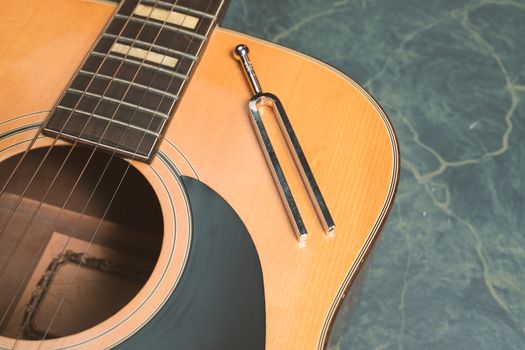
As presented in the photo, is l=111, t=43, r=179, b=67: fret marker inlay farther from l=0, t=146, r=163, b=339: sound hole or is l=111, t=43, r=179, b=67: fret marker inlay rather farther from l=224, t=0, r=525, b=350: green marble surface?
→ l=224, t=0, r=525, b=350: green marble surface

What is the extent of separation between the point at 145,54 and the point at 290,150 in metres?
0.24

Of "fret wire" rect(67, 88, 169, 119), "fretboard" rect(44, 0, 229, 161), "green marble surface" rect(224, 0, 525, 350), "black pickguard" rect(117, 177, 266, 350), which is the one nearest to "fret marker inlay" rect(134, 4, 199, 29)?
"fretboard" rect(44, 0, 229, 161)

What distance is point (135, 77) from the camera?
79 cm

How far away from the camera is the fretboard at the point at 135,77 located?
752 mm

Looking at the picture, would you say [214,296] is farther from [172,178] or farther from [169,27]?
[169,27]

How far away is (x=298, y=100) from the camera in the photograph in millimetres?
800

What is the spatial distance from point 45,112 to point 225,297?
1.10 ft

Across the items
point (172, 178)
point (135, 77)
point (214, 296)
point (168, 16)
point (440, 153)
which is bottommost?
point (214, 296)

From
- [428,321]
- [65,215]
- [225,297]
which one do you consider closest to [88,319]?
[65,215]

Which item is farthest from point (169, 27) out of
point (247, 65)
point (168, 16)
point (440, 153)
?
point (440, 153)

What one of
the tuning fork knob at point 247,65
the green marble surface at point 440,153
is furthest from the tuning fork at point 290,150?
the green marble surface at point 440,153

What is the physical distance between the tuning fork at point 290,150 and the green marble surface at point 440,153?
27 centimetres

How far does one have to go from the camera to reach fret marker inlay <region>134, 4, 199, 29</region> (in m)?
0.84

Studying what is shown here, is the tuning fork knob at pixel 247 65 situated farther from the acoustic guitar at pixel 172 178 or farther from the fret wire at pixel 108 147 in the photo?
the fret wire at pixel 108 147
